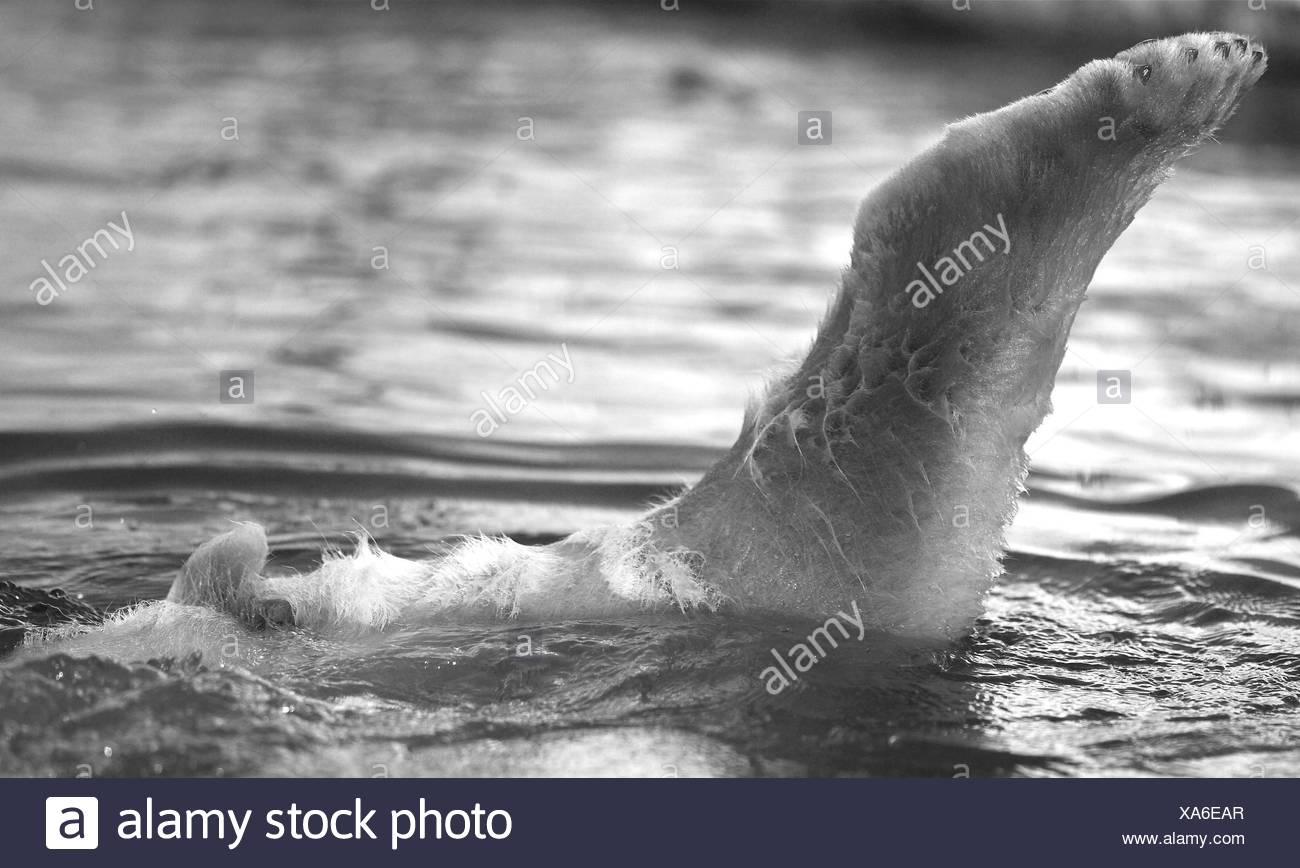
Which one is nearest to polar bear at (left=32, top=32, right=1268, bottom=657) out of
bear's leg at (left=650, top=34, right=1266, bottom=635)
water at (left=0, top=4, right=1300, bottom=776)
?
bear's leg at (left=650, top=34, right=1266, bottom=635)

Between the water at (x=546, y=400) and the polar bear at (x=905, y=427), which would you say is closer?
the water at (x=546, y=400)

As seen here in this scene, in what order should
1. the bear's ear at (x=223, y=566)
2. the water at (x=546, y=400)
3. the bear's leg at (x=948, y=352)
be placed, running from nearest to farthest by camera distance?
1. the water at (x=546, y=400)
2. the bear's leg at (x=948, y=352)
3. the bear's ear at (x=223, y=566)

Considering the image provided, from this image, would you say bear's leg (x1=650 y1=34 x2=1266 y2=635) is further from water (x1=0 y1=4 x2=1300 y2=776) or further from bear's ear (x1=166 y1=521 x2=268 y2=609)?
bear's ear (x1=166 y1=521 x2=268 y2=609)

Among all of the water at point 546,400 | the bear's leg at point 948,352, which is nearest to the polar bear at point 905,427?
the bear's leg at point 948,352

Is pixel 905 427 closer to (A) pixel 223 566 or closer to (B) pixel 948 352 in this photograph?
(B) pixel 948 352

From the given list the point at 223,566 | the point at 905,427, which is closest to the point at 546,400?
the point at 223,566

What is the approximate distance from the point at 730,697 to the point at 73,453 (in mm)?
3564

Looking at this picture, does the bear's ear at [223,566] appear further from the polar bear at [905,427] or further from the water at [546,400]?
the water at [546,400]

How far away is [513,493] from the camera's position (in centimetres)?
608

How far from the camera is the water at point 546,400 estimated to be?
3.62m

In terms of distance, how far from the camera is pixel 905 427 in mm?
3953

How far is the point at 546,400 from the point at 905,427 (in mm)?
3415

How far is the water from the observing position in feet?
11.9

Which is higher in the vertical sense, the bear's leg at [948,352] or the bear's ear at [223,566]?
the bear's leg at [948,352]
